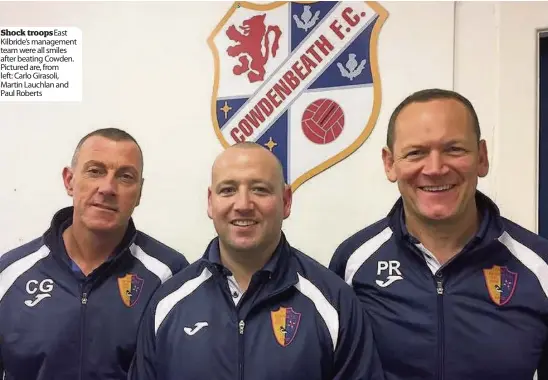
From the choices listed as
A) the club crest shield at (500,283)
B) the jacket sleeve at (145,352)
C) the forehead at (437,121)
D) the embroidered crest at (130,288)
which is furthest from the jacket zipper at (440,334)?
the embroidered crest at (130,288)

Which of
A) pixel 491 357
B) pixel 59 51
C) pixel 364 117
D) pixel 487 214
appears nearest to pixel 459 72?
pixel 364 117

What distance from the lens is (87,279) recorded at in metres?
1.34

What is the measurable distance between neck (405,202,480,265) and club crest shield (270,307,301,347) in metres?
0.39

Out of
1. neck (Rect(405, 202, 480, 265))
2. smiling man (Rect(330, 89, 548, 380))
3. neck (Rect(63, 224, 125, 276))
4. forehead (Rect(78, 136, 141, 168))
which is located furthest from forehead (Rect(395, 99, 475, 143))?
neck (Rect(63, 224, 125, 276))

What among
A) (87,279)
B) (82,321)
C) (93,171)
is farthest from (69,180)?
(82,321)

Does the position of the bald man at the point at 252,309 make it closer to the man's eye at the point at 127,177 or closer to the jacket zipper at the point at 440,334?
the jacket zipper at the point at 440,334

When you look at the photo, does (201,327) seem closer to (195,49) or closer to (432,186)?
(432,186)

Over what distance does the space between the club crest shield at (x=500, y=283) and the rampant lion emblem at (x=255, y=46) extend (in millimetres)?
1137

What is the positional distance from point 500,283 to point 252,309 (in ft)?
2.02

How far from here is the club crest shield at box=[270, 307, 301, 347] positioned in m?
1.17

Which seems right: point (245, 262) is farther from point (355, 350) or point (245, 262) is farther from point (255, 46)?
point (255, 46)

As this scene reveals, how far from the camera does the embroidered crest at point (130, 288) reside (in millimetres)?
1358

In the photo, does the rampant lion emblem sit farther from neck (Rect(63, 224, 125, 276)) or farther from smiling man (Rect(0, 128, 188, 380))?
neck (Rect(63, 224, 125, 276))

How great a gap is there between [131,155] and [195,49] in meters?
0.73
